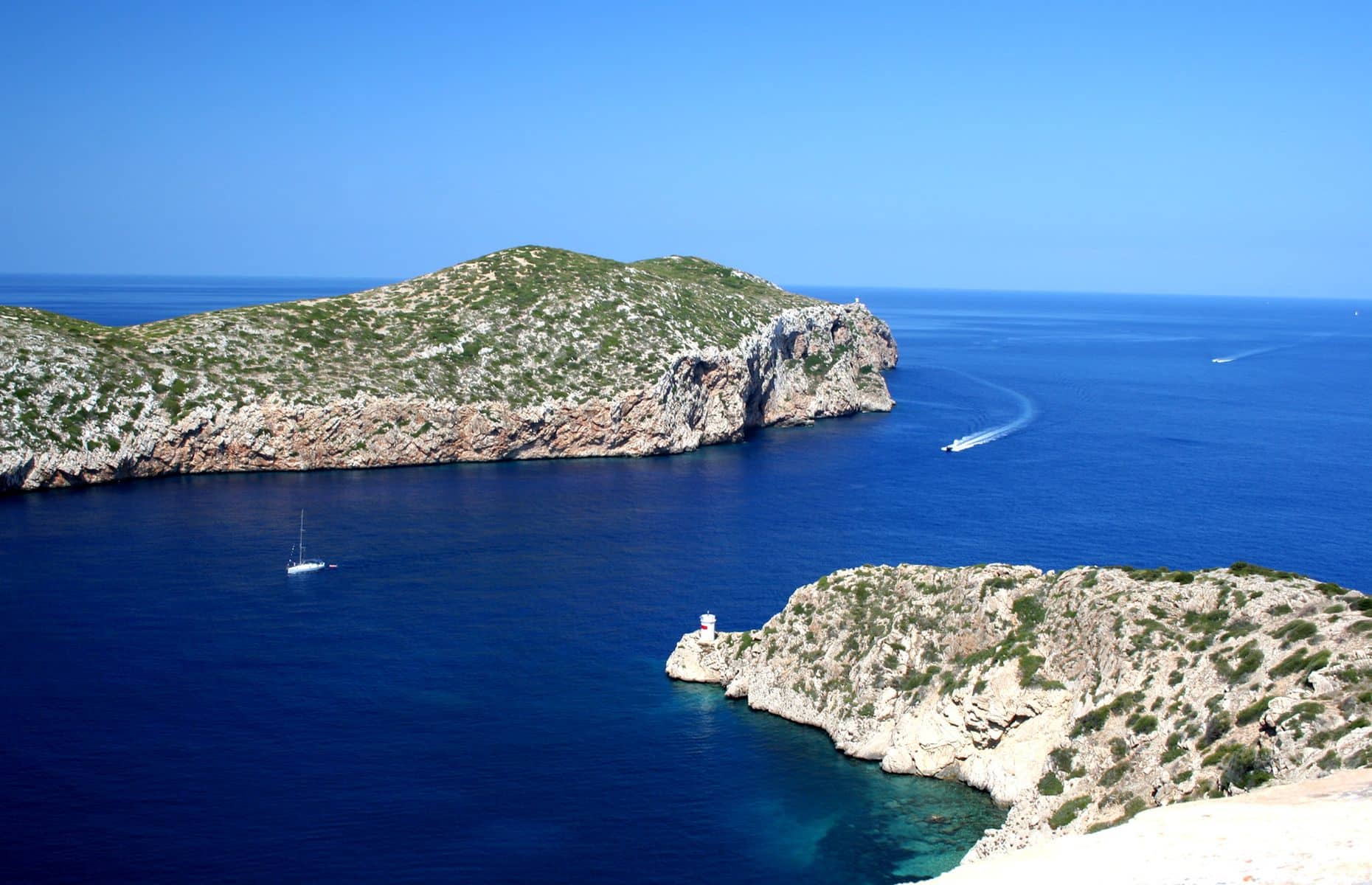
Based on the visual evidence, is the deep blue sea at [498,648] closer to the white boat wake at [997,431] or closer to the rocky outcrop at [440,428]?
the rocky outcrop at [440,428]

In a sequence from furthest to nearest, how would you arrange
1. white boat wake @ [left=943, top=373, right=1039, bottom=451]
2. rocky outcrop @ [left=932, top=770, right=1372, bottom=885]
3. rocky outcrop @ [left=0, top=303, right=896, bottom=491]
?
white boat wake @ [left=943, top=373, right=1039, bottom=451] → rocky outcrop @ [left=0, top=303, right=896, bottom=491] → rocky outcrop @ [left=932, top=770, right=1372, bottom=885]

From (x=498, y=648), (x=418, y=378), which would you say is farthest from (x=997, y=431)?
(x=498, y=648)

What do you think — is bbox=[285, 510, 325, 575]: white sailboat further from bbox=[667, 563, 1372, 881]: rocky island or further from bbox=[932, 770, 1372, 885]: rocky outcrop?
bbox=[932, 770, 1372, 885]: rocky outcrop

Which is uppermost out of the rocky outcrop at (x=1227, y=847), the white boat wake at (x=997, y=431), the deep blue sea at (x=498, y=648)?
the white boat wake at (x=997, y=431)

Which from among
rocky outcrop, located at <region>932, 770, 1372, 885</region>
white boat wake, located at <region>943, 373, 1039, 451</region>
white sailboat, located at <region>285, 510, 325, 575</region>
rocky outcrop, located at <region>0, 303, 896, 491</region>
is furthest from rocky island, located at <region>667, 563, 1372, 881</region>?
white boat wake, located at <region>943, 373, 1039, 451</region>

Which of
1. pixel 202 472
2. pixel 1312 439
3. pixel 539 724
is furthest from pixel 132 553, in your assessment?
pixel 1312 439

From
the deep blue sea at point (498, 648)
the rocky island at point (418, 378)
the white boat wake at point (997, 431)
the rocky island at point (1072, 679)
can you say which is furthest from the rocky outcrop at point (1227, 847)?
the white boat wake at point (997, 431)

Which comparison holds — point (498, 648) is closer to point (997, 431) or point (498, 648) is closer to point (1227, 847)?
point (1227, 847)

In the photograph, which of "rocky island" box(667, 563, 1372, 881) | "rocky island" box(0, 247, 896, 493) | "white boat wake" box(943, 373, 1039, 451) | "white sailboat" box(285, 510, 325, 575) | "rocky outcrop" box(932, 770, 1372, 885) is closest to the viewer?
"rocky outcrop" box(932, 770, 1372, 885)
